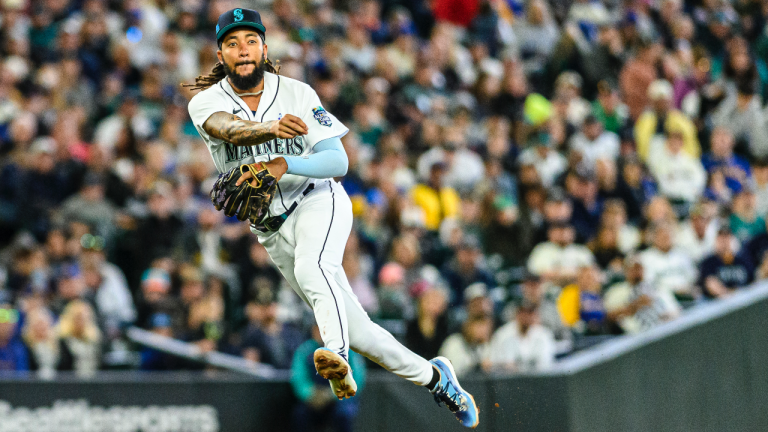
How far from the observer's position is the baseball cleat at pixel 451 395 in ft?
20.4

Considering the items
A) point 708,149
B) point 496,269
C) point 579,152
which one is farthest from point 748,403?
point 708,149

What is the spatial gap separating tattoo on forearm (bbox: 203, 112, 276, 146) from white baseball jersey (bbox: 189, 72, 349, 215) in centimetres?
15

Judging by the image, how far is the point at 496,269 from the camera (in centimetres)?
1159

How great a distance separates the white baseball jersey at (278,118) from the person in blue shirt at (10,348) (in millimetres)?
4851

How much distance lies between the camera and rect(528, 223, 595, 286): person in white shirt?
35.8ft

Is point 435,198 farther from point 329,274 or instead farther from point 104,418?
point 329,274

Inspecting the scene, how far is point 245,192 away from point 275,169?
197 millimetres

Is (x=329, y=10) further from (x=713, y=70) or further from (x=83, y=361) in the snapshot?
(x=83, y=361)

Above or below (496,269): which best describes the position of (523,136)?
above

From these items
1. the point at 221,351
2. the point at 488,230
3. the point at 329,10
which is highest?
the point at 329,10

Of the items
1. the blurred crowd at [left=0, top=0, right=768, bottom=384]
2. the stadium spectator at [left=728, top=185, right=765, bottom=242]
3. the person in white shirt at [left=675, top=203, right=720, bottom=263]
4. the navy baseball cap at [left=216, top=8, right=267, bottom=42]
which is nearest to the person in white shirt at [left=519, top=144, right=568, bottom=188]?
the blurred crowd at [left=0, top=0, right=768, bottom=384]

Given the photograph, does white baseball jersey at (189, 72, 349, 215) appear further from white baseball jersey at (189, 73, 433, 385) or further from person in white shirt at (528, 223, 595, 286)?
person in white shirt at (528, 223, 595, 286)

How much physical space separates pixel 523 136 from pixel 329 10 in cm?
360

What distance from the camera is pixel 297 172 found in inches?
212
